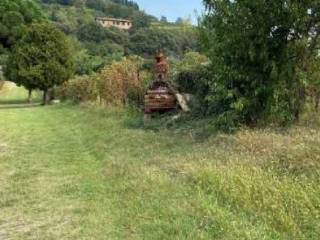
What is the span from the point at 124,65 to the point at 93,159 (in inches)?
469

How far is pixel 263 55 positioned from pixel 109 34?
75125 millimetres

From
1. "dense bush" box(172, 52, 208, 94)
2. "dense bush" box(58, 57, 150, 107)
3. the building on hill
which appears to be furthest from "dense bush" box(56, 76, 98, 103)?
the building on hill

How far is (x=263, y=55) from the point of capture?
35.6ft

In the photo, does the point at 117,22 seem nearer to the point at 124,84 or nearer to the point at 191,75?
the point at 124,84

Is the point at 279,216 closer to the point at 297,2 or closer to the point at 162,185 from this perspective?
the point at 162,185

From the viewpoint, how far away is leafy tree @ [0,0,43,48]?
66000 mm

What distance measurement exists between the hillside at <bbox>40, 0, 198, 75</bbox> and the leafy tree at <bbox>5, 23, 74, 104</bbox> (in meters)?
6.77

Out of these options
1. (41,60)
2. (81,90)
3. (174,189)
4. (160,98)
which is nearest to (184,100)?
(160,98)

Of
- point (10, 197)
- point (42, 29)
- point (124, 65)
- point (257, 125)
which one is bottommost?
point (10, 197)

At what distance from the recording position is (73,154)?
11688 mm

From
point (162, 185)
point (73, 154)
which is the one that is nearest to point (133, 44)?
point (73, 154)

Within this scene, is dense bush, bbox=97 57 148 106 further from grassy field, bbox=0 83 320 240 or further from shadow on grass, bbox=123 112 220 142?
grassy field, bbox=0 83 320 240

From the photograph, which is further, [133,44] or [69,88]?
[133,44]

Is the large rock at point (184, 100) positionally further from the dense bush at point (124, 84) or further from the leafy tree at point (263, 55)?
the dense bush at point (124, 84)
